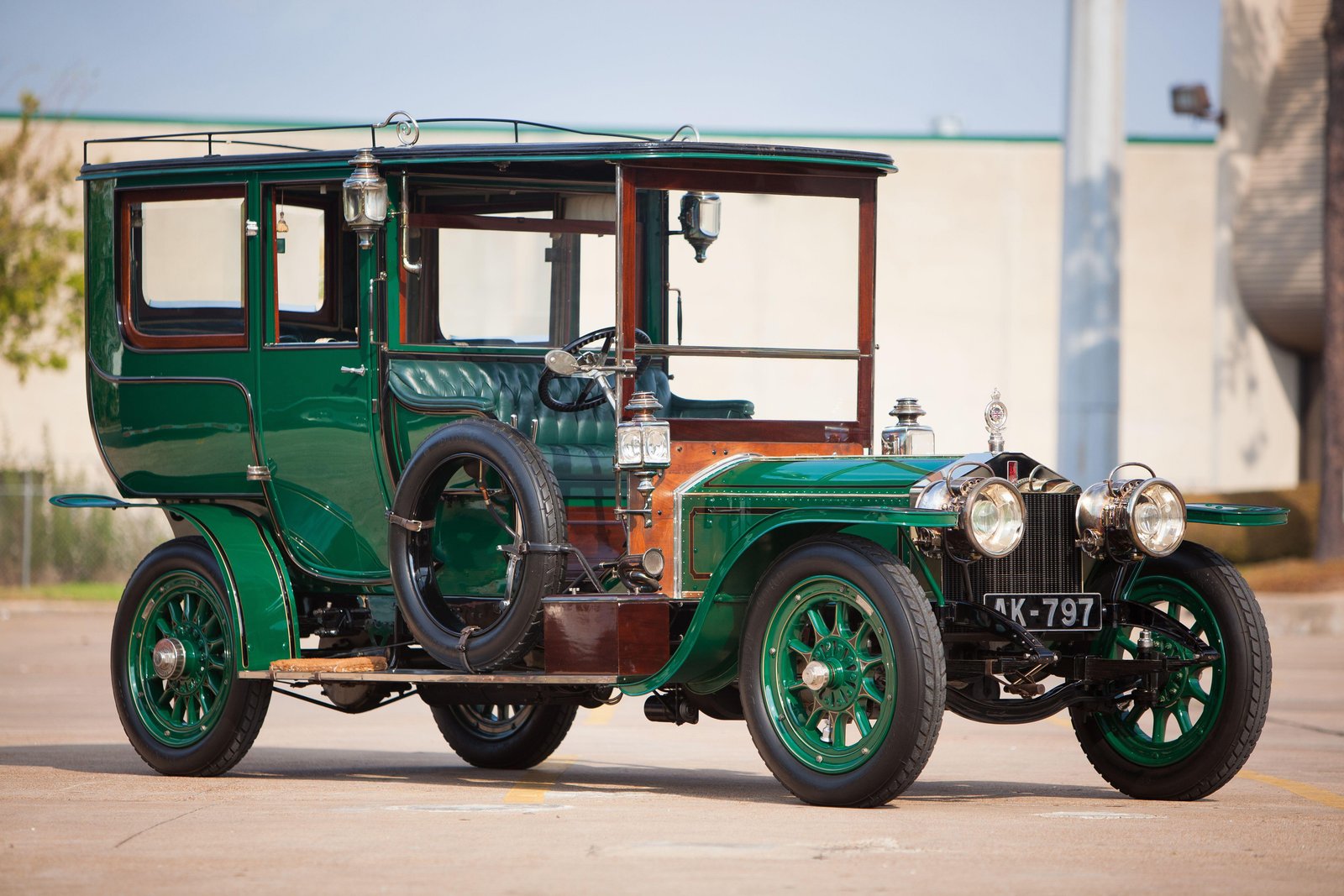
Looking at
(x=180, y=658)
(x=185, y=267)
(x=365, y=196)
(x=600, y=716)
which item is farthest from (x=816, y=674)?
(x=600, y=716)

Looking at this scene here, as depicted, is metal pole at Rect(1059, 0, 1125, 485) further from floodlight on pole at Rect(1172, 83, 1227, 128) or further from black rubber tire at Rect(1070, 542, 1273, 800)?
black rubber tire at Rect(1070, 542, 1273, 800)

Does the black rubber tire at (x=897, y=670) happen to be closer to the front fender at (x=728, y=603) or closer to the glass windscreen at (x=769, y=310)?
the front fender at (x=728, y=603)

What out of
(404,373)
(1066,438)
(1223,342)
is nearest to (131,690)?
(404,373)

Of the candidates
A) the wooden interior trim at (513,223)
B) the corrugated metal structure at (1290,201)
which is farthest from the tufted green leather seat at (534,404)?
the corrugated metal structure at (1290,201)

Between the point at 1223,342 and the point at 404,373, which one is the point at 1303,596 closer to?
the point at 1223,342

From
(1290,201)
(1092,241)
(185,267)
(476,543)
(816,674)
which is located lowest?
(816,674)

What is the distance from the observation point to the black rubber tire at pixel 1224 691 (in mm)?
7379

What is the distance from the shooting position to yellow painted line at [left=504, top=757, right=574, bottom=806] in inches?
303

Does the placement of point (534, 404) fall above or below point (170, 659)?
above

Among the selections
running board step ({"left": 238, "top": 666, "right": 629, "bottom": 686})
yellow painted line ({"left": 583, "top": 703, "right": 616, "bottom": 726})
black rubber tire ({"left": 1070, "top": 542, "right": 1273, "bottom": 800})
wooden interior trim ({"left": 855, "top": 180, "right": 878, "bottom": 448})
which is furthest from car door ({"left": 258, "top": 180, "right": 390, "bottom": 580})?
yellow painted line ({"left": 583, "top": 703, "right": 616, "bottom": 726})

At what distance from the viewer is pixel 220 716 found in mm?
8562

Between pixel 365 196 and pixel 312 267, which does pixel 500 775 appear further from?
pixel 365 196

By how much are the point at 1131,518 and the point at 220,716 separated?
4043 mm

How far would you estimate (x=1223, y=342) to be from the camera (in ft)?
97.8
